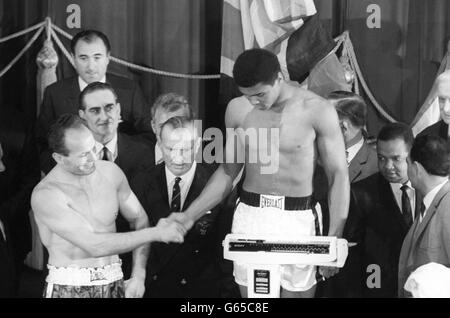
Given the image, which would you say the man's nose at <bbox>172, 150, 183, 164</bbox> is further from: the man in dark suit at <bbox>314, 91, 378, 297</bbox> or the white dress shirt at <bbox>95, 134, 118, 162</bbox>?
the man in dark suit at <bbox>314, 91, 378, 297</bbox>

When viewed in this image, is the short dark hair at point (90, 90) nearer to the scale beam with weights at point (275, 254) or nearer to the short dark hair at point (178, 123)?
the short dark hair at point (178, 123)

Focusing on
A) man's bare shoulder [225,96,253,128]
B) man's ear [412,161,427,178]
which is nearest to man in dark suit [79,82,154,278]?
man's bare shoulder [225,96,253,128]

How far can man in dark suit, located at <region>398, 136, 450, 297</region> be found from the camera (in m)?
3.93

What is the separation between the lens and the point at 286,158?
4.06 meters

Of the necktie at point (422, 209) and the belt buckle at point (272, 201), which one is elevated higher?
the belt buckle at point (272, 201)

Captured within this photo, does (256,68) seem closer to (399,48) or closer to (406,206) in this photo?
(399,48)

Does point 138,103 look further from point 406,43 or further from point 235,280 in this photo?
point 406,43

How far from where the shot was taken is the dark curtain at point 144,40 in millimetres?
4195

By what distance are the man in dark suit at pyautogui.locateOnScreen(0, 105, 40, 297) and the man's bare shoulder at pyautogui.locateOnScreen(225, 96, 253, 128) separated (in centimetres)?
106

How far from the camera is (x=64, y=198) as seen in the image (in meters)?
4.07

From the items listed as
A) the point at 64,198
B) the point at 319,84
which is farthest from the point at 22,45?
the point at 319,84

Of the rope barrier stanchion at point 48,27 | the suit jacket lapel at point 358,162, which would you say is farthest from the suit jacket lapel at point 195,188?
the rope barrier stanchion at point 48,27

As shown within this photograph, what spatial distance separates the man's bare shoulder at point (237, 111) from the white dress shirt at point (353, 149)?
572 millimetres

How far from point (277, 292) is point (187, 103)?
1.12 metres
